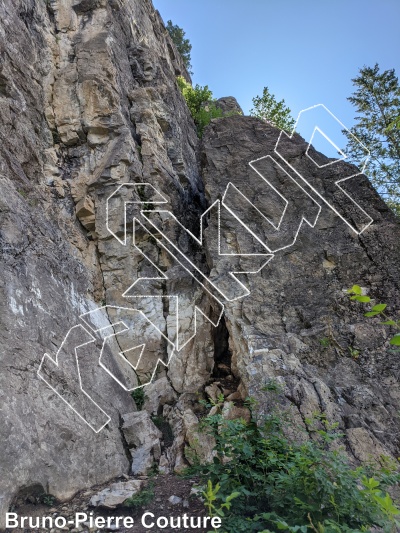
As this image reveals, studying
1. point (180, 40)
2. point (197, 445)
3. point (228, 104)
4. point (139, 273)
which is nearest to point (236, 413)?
point (197, 445)

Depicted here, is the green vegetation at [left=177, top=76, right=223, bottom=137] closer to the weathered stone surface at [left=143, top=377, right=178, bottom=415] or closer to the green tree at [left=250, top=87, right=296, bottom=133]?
the green tree at [left=250, top=87, right=296, bottom=133]

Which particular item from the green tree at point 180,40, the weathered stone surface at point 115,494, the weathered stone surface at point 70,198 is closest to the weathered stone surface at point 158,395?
the weathered stone surface at point 70,198

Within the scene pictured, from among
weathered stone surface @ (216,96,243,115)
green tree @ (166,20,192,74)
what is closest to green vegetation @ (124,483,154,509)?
weathered stone surface @ (216,96,243,115)

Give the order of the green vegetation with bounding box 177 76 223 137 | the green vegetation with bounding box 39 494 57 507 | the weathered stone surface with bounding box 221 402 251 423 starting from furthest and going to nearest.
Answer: the green vegetation with bounding box 177 76 223 137
the weathered stone surface with bounding box 221 402 251 423
the green vegetation with bounding box 39 494 57 507

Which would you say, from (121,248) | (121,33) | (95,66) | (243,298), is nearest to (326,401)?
(243,298)

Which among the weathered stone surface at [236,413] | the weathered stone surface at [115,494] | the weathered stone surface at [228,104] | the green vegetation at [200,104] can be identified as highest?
the weathered stone surface at [228,104]

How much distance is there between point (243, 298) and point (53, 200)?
14.8 feet

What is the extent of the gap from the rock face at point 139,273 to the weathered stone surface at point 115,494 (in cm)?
33

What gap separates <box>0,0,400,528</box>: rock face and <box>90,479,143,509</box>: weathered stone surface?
33cm

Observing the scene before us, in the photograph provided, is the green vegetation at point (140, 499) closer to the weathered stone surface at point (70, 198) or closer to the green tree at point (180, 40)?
the weathered stone surface at point (70, 198)

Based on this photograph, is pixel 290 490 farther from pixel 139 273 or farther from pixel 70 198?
pixel 70 198

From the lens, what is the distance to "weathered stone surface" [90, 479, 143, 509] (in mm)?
4109

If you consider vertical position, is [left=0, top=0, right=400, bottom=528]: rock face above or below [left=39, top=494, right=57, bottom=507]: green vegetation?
above

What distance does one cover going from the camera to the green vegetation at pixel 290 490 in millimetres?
2529
